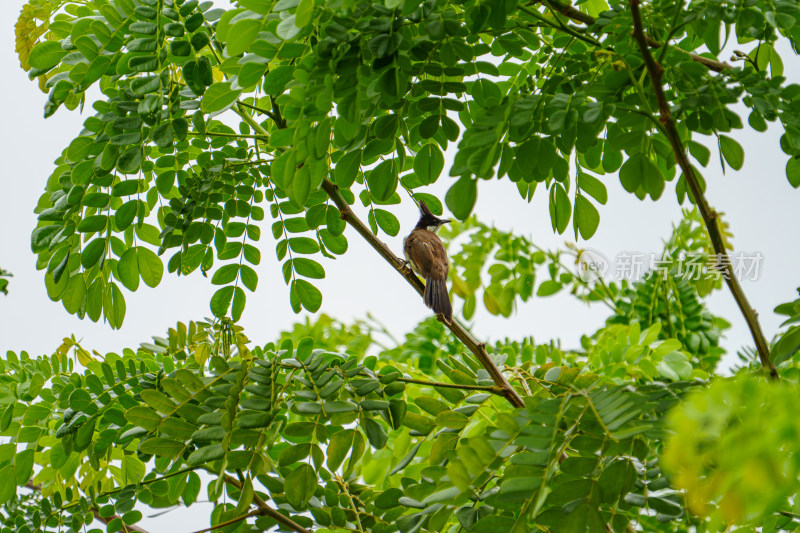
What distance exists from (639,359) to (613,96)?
0.70 m

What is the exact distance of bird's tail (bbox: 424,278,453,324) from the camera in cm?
125

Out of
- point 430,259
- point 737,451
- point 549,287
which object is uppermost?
point 549,287

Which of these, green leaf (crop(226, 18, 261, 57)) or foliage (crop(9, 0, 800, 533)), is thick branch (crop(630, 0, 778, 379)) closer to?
foliage (crop(9, 0, 800, 533))

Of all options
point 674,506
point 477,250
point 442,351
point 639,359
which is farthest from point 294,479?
point 477,250

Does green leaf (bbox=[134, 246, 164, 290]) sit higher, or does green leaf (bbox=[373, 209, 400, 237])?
green leaf (bbox=[373, 209, 400, 237])

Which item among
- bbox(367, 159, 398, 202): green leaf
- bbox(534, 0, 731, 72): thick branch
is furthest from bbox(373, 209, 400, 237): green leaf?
bbox(534, 0, 731, 72): thick branch

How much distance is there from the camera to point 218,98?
33.0 inches

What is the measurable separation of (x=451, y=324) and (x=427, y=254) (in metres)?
0.73

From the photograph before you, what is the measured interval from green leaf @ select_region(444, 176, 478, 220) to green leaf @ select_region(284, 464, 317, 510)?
377 mm

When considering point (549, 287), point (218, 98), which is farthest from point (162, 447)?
point (549, 287)

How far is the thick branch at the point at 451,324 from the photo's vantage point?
3.05 feet

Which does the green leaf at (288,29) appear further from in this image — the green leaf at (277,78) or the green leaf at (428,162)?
the green leaf at (428,162)

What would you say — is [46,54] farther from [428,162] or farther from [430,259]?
[430,259]

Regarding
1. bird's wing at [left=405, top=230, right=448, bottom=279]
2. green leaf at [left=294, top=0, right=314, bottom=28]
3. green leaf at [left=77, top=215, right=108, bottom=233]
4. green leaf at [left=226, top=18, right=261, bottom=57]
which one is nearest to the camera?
green leaf at [left=294, top=0, right=314, bottom=28]
